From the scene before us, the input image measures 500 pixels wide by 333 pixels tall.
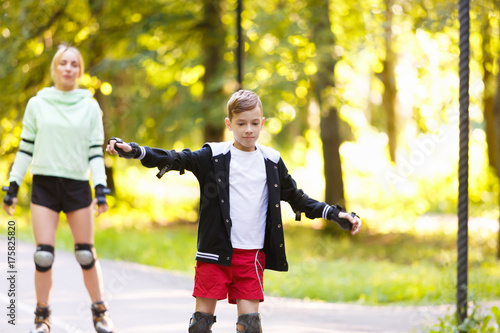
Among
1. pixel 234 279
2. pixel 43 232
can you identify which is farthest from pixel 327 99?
pixel 234 279

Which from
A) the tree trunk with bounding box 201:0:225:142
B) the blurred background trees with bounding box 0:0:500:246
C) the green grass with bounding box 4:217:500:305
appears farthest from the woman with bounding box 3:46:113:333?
the tree trunk with bounding box 201:0:225:142

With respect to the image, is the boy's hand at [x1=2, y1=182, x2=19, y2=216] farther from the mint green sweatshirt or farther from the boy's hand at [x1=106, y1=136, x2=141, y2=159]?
the boy's hand at [x1=106, y1=136, x2=141, y2=159]

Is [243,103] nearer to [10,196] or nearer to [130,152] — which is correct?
[130,152]

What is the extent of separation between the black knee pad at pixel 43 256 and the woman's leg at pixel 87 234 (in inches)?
8.5

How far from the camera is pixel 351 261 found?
11.5 metres

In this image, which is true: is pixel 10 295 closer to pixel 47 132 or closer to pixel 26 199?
pixel 47 132

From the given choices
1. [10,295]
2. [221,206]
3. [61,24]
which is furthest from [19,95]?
[221,206]

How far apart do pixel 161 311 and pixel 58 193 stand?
2.09 meters

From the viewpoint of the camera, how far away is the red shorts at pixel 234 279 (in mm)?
3510

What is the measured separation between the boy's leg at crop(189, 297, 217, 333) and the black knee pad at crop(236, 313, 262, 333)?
170 mm

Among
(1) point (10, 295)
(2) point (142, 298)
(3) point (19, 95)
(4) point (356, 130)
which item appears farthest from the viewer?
(4) point (356, 130)

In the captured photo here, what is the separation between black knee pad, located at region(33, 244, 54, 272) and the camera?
14.5ft

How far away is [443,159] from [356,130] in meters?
3.83

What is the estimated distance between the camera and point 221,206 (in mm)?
3547
